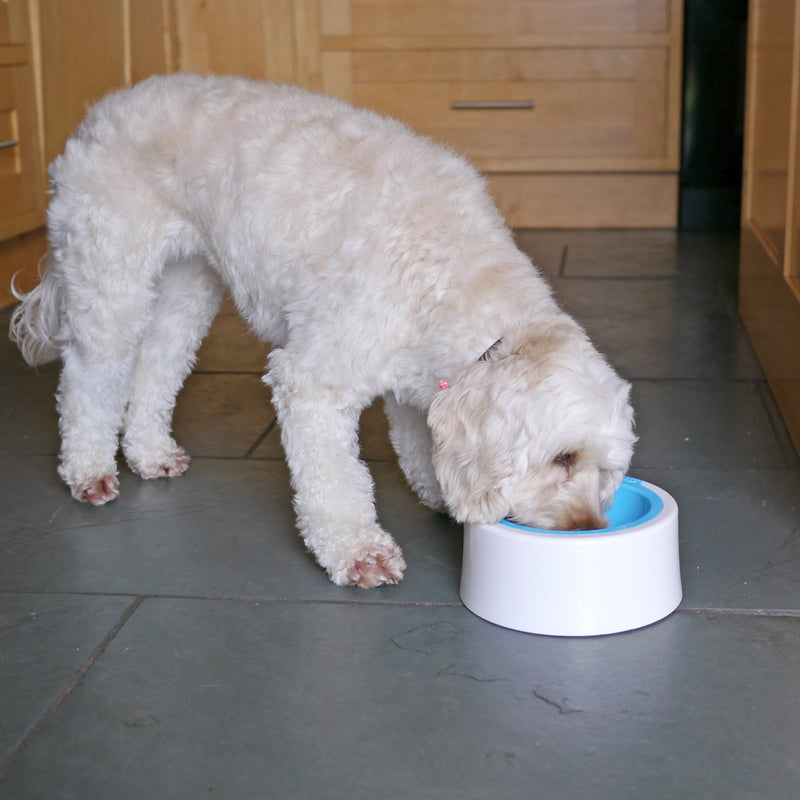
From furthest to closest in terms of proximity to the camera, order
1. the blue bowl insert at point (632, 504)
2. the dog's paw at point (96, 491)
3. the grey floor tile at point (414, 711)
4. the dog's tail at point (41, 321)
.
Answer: the dog's tail at point (41, 321) → the dog's paw at point (96, 491) → the blue bowl insert at point (632, 504) → the grey floor tile at point (414, 711)

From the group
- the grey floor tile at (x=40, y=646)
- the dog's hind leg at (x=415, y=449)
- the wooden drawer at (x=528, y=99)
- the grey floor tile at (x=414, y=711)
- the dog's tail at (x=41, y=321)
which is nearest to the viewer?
the grey floor tile at (x=414, y=711)

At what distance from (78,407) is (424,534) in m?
0.87

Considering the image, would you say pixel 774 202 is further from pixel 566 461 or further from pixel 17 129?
pixel 17 129

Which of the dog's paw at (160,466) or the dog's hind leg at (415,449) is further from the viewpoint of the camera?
the dog's paw at (160,466)

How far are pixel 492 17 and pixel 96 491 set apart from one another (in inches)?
147

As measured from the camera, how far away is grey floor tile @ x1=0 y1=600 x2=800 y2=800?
1524mm

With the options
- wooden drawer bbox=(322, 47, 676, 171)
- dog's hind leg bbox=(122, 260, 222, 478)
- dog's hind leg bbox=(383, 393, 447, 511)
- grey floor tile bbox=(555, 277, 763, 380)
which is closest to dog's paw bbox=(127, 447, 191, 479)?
dog's hind leg bbox=(122, 260, 222, 478)

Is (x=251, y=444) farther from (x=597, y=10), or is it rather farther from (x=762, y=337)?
(x=597, y=10)

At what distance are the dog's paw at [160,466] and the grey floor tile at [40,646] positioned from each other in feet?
2.15

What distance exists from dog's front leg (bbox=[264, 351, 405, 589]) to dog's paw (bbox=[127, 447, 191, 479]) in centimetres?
65

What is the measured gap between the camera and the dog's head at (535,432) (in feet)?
5.93

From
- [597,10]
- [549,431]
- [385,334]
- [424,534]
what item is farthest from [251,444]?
[597,10]

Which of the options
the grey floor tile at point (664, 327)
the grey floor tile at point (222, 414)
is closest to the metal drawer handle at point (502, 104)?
the grey floor tile at point (664, 327)

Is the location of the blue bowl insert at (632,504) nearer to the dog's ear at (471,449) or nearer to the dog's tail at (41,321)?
the dog's ear at (471,449)
